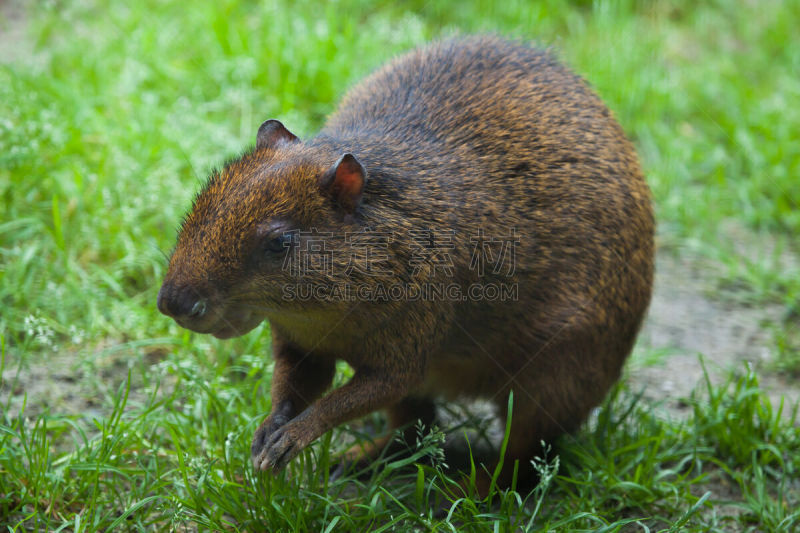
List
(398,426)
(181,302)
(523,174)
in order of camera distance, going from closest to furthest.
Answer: (181,302)
(523,174)
(398,426)

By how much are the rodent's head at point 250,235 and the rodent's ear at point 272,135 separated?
0.18 meters

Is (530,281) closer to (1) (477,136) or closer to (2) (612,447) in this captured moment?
(1) (477,136)

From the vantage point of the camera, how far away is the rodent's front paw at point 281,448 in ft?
11.1

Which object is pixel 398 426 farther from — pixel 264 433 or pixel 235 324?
pixel 235 324

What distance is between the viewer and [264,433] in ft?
11.6

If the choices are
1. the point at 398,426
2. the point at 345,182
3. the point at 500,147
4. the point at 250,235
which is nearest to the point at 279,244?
the point at 250,235

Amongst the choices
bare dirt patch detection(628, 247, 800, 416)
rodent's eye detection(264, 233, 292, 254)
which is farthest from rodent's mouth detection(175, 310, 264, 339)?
bare dirt patch detection(628, 247, 800, 416)

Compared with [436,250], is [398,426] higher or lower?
lower

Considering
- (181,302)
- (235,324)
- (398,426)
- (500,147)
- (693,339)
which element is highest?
(500,147)

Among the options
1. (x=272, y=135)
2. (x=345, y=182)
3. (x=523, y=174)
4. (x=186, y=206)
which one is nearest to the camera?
(x=345, y=182)

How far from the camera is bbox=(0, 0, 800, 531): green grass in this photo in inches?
143

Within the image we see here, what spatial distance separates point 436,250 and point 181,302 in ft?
3.31

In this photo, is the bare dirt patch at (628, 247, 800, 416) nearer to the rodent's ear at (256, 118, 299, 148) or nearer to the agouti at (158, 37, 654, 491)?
the agouti at (158, 37, 654, 491)

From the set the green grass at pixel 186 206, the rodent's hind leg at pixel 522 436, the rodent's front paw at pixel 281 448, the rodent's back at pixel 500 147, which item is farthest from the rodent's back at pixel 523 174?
the rodent's front paw at pixel 281 448
